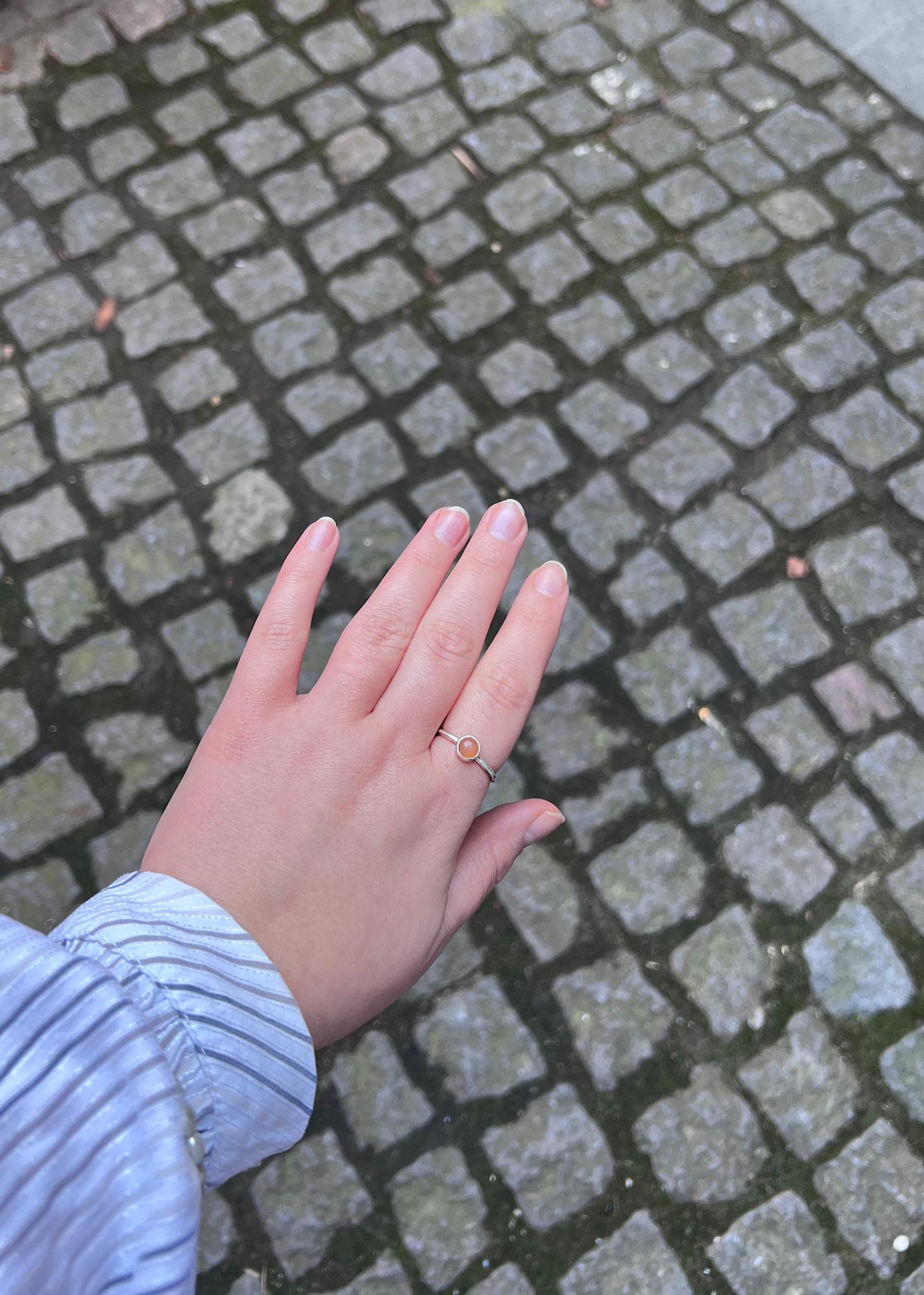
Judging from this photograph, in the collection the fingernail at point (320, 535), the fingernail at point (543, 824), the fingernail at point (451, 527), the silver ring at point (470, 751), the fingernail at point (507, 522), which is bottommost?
the fingernail at point (543, 824)

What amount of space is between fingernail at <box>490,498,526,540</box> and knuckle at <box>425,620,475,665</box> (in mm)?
224

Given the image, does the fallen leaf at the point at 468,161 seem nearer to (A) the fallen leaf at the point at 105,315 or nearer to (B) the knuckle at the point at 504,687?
(A) the fallen leaf at the point at 105,315

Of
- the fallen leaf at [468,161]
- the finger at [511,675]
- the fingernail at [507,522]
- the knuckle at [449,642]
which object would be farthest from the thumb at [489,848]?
the fallen leaf at [468,161]

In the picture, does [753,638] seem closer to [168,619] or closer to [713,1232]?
[713,1232]

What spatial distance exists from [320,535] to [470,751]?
21.2 inches

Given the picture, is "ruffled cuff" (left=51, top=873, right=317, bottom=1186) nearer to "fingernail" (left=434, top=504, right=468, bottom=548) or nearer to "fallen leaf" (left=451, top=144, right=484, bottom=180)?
"fingernail" (left=434, top=504, right=468, bottom=548)

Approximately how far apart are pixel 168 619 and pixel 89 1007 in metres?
1.80

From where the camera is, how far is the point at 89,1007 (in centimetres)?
118

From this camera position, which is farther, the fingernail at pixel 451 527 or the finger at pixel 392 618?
the fingernail at pixel 451 527

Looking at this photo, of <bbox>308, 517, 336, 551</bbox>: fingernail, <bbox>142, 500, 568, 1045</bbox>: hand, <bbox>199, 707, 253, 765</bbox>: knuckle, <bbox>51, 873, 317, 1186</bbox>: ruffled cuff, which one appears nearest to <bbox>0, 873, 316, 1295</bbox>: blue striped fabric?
<bbox>51, 873, 317, 1186</bbox>: ruffled cuff

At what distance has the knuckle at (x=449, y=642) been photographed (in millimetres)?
1866

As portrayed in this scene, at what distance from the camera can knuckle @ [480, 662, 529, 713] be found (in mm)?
1866

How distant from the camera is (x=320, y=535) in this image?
6.29ft

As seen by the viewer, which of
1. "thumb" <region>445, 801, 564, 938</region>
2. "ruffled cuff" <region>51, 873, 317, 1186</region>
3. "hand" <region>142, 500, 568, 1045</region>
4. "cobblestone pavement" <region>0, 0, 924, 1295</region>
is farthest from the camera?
"cobblestone pavement" <region>0, 0, 924, 1295</region>
